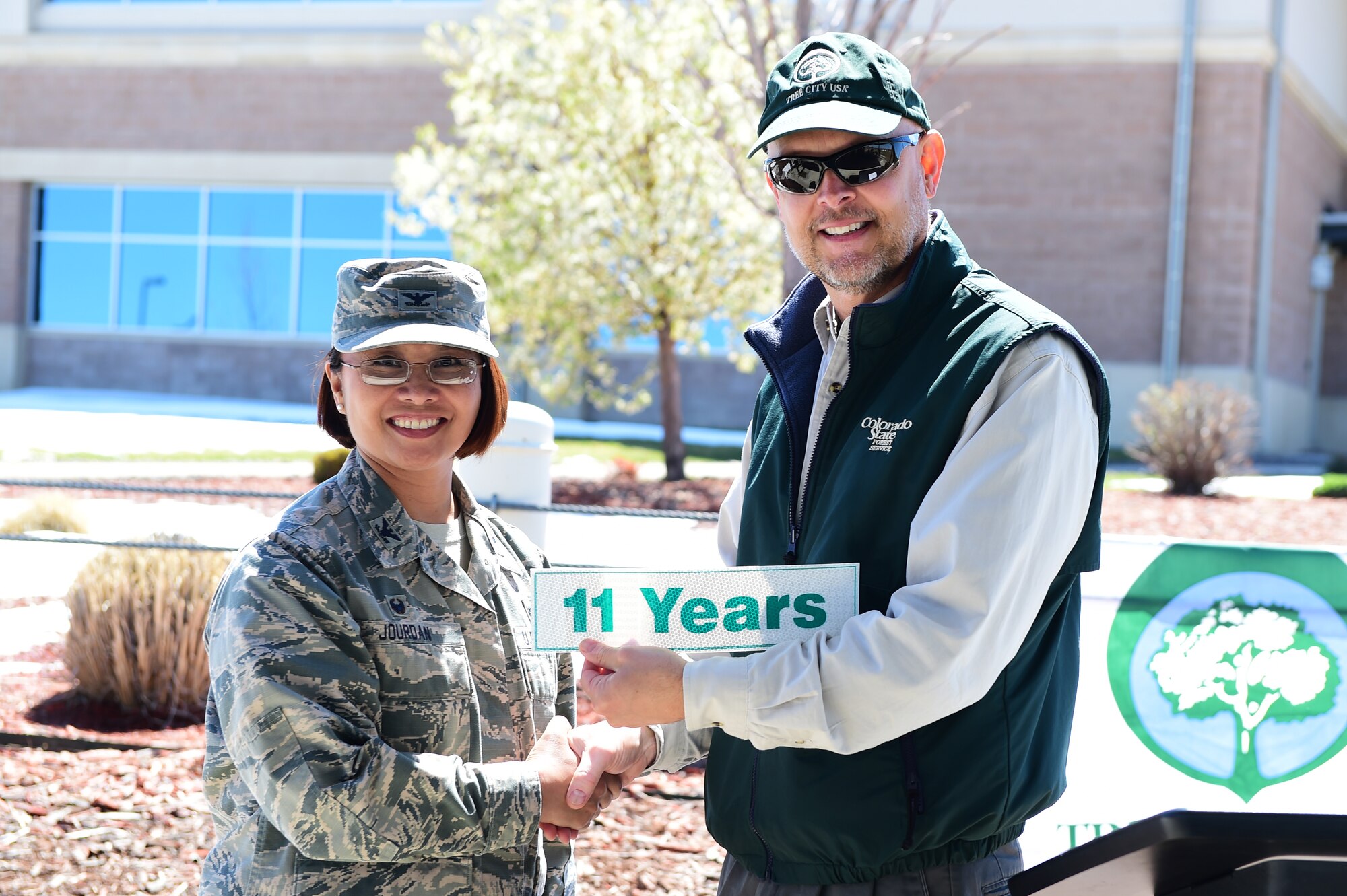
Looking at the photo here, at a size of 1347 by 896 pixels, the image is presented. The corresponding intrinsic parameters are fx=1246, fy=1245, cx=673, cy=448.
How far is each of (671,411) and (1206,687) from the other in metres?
13.2

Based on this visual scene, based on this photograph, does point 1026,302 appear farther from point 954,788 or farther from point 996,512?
point 954,788

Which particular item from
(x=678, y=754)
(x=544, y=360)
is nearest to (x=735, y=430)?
(x=544, y=360)

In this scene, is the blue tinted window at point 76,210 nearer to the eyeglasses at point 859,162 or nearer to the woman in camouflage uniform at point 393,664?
the woman in camouflage uniform at point 393,664

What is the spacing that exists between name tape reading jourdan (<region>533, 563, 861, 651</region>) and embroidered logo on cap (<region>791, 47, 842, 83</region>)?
874 millimetres

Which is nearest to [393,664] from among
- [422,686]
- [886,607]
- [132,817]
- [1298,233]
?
[422,686]

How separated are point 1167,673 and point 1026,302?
2.16 m

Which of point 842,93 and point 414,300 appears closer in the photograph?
point 842,93

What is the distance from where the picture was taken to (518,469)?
593 centimetres

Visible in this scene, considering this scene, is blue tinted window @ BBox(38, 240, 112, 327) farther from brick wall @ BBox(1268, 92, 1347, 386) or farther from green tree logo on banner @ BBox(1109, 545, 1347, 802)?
green tree logo on banner @ BBox(1109, 545, 1347, 802)

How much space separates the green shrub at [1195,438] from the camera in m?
15.3

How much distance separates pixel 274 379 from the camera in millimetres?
26922

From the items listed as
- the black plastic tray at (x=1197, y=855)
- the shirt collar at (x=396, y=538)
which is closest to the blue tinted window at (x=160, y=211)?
the shirt collar at (x=396, y=538)

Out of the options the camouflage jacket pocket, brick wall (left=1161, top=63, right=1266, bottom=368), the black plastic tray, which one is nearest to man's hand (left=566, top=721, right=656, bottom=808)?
the camouflage jacket pocket

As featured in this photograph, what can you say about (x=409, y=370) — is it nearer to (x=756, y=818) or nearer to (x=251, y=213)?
(x=756, y=818)
